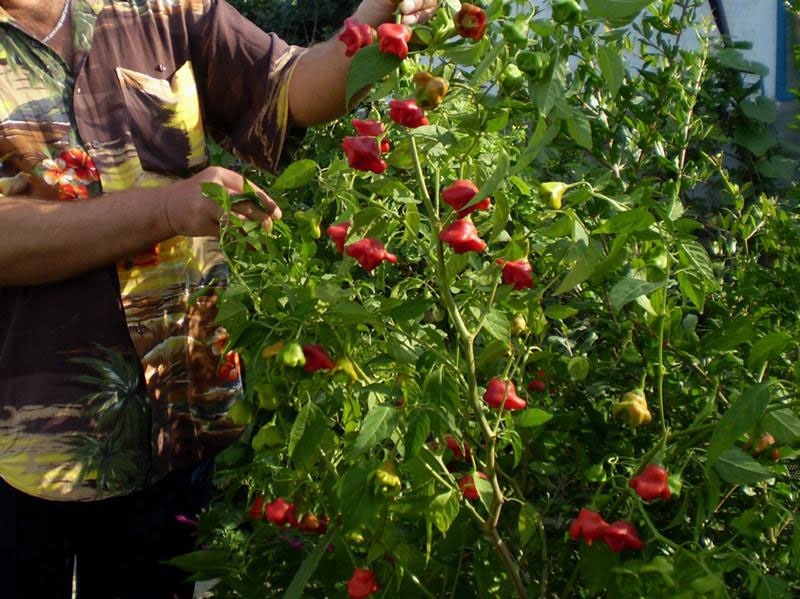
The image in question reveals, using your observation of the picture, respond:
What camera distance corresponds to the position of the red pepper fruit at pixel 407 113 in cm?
107

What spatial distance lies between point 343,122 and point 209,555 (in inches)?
69.2

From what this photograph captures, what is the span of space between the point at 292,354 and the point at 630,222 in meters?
0.39

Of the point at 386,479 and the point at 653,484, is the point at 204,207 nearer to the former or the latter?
the point at 386,479

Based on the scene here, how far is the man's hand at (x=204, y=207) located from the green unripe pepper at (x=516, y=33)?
1.46ft

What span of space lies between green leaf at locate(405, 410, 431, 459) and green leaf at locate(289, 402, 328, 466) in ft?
0.35

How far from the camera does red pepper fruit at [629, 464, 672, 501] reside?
108 cm

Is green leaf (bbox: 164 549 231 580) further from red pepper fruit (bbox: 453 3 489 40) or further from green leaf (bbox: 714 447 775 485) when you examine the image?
red pepper fruit (bbox: 453 3 489 40)

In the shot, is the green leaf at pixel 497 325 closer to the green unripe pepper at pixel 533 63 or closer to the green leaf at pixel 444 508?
the green leaf at pixel 444 508

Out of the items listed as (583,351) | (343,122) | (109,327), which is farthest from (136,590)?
(343,122)

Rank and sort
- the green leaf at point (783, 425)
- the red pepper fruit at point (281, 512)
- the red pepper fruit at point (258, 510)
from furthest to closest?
1. the red pepper fruit at point (258, 510)
2. the red pepper fruit at point (281, 512)
3. the green leaf at point (783, 425)

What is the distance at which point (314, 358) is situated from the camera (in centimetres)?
111

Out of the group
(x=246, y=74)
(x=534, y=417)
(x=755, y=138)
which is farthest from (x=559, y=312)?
(x=755, y=138)

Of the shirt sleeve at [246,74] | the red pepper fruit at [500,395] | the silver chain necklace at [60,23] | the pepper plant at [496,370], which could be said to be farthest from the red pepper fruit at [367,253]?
the silver chain necklace at [60,23]

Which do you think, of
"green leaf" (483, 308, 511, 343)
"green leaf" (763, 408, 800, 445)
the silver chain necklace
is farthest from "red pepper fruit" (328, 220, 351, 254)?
the silver chain necklace
